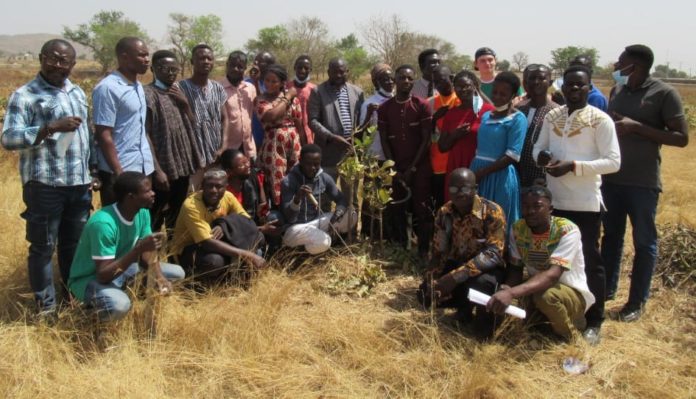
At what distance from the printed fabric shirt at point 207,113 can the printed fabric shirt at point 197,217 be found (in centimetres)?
52

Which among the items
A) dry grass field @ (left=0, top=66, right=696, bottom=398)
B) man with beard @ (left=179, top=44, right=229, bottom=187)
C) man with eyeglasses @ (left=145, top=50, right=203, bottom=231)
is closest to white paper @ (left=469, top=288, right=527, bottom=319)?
dry grass field @ (left=0, top=66, right=696, bottom=398)

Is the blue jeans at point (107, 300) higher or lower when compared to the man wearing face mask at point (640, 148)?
lower

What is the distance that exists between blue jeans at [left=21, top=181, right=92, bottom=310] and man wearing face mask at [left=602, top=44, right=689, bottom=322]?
3.61 metres

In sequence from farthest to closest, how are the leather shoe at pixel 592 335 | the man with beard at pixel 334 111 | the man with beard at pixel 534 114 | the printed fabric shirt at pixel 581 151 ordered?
the man with beard at pixel 334 111
the man with beard at pixel 534 114
the leather shoe at pixel 592 335
the printed fabric shirt at pixel 581 151

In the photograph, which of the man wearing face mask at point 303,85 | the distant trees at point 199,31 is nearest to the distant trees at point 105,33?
the distant trees at point 199,31

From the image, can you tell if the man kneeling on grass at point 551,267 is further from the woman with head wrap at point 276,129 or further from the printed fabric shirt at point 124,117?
the printed fabric shirt at point 124,117

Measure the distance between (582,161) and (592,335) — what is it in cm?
112

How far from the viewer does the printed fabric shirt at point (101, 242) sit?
3.13 m

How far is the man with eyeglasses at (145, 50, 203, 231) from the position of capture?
4125 mm

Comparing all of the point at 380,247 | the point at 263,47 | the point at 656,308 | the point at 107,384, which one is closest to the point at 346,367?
the point at 107,384

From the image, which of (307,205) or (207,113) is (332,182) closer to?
(307,205)

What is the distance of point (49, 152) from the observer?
332 centimetres

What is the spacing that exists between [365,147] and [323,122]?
29.3 inches

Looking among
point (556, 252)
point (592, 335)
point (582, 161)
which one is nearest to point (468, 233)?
point (556, 252)
